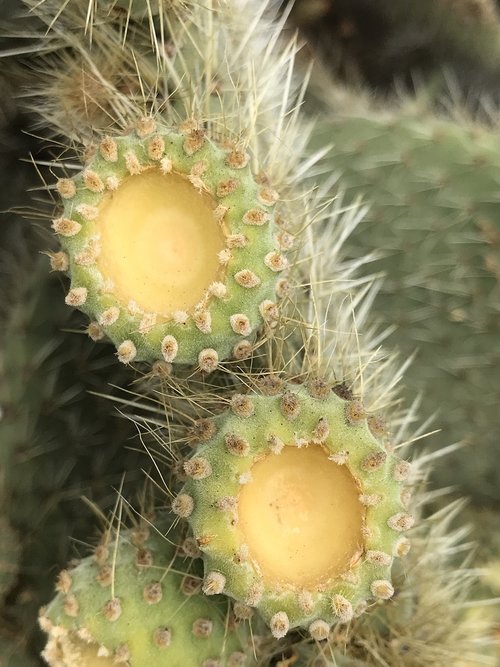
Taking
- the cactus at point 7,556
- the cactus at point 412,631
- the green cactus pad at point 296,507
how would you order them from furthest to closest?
the cactus at point 7,556
the cactus at point 412,631
the green cactus pad at point 296,507

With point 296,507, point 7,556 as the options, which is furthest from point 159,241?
point 7,556

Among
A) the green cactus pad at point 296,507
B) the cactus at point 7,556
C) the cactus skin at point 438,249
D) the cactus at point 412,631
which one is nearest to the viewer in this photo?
the green cactus pad at point 296,507

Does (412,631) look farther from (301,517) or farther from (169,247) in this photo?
(169,247)

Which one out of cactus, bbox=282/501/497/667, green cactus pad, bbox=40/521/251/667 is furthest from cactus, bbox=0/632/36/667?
cactus, bbox=282/501/497/667

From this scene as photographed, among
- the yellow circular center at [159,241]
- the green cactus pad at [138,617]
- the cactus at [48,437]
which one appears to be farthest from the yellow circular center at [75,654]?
the yellow circular center at [159,241]

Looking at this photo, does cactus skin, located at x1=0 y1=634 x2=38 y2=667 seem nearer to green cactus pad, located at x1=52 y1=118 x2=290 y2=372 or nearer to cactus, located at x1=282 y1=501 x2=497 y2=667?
cactus, located at x1=282 y1=501 x2=497 y2=667

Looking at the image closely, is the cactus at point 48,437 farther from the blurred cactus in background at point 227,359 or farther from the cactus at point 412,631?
the cactus at point 412,631

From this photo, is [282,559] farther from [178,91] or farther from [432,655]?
[178,91]

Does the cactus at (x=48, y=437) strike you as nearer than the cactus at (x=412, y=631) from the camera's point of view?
No
